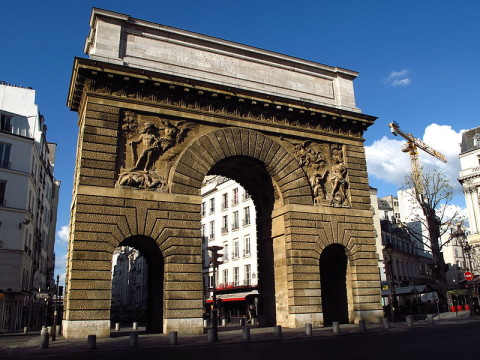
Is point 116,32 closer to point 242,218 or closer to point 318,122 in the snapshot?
point 318,122

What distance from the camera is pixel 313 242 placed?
25891mm

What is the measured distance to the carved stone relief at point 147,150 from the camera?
22.8 metres

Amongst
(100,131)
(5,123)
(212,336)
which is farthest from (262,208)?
(5,123)

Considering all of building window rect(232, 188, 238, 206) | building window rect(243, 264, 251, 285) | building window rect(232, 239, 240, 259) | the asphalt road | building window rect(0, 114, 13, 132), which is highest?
building window rect(0, 114, 13, 132)

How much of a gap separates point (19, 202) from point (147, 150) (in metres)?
21.1

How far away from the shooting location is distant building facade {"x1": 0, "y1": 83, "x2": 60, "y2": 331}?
36906 millimetres

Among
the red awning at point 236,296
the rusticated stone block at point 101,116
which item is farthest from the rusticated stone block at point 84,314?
the red awning at point 236,296

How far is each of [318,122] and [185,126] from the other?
344 inches

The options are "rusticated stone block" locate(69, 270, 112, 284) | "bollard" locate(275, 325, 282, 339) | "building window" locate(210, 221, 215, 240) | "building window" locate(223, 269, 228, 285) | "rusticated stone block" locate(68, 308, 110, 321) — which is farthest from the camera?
"building window" locate(210, 221, 215, 240)

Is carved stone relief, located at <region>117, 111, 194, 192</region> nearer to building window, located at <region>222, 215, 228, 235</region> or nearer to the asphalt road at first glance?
the asphalt road

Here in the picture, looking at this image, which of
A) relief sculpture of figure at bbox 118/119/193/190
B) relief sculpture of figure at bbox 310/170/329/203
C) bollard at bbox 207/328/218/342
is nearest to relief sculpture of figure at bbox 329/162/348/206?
relief sculpture of figure at bbox 310/170/329/203

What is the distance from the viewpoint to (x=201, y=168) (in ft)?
79.9

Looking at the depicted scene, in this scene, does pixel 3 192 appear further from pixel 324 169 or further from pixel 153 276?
pixel 324 169

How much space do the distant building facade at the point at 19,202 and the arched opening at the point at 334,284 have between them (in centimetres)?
1894
